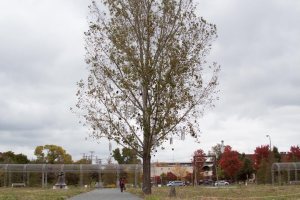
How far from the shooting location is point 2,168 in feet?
226

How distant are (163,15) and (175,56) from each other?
3.15 meters

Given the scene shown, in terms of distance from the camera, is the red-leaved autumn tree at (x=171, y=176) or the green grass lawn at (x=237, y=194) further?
the red-leaved autumn tree at (x=171, y=176)

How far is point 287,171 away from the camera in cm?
7100

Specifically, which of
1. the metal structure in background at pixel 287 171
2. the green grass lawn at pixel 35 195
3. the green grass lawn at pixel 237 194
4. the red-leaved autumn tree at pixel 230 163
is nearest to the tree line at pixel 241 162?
the red-leaved autumn tree at pixel 230 163

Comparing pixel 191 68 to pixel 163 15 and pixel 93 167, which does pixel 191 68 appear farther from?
pixel 93 167

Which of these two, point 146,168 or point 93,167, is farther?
point 93,167

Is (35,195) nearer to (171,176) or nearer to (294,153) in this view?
(294,153)

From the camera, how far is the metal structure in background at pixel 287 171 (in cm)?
6975

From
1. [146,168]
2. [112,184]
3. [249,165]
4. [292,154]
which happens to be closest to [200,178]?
[249,165]

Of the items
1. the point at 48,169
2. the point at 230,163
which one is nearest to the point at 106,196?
the point at 48,169

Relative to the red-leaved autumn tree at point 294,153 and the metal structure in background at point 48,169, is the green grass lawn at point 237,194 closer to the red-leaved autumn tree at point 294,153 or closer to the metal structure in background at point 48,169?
the metal structure in background at point 48,169

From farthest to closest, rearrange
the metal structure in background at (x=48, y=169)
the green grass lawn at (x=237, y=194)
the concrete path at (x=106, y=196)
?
the metal structure in background at (x=48, y=169) → the concrete path at (x=106, y=196) → the green grass lawn at (x=237, y=194)

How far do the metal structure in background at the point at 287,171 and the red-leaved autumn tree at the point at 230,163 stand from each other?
29.6 m

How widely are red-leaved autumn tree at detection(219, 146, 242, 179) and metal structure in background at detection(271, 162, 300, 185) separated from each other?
29.6 meters
